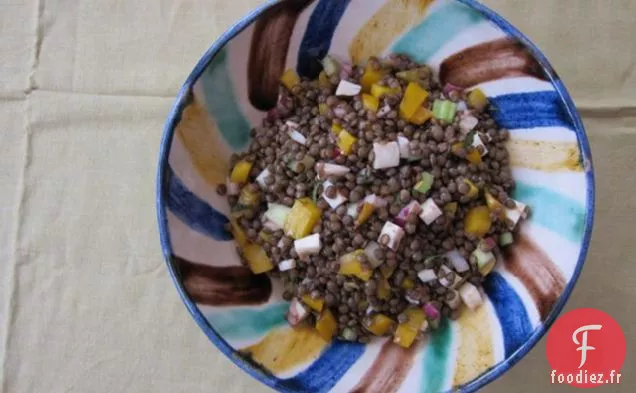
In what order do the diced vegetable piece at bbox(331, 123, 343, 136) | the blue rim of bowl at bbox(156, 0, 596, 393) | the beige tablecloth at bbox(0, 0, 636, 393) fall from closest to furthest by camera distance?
the blue rim of bowl at bbox(156, 0, 596, 393)
the diced vegetable piece at bbox(331, 123, 343, 136)
the beige tablecloth at bbox(0, 0, 636, 393)

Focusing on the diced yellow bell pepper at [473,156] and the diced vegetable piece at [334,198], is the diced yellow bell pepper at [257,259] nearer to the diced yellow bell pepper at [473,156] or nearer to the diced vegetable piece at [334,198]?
the diced vegetable piece at [334,198]

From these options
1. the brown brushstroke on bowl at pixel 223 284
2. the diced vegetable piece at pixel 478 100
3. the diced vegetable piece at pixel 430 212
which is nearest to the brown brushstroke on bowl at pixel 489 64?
the diced vegetable piece at pixel 478 100

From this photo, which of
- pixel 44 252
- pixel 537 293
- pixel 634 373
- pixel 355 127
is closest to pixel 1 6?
pixel 44 252

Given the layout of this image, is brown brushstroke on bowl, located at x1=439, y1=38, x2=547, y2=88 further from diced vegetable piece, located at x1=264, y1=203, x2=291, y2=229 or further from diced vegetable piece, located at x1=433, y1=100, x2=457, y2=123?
diced vegetable piece, located at x1=264, y1=203, x2=291, y2=229

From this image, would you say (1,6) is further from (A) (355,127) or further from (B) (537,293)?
(B) (537,293)

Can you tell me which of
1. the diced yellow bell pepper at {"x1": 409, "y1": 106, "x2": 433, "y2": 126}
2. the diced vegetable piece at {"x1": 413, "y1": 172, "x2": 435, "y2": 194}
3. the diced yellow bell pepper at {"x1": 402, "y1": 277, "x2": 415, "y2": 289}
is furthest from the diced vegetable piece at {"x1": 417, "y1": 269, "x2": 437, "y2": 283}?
the diced yellow bell pepper at {"x1": 409, "y1": 106, "x2": 433, "y2": 126}

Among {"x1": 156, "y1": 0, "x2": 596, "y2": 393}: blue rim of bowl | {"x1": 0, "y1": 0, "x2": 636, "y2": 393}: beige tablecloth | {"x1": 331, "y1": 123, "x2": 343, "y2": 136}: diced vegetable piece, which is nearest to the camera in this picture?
{"x1": 156, "y1": 0, "x2": 596, "y2": 393}: blue rim of bowl

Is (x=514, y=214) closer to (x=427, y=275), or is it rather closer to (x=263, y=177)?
(x=427, y=275)
